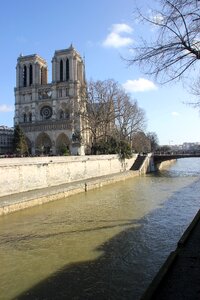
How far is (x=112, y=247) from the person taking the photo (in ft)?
44.9

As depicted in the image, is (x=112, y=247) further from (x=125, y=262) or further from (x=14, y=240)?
(x=14, y=240)

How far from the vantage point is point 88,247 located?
45.3 feet

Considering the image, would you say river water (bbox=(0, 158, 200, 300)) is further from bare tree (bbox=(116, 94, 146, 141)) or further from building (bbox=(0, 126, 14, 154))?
building (bbox=(0, 126, 14, 154))

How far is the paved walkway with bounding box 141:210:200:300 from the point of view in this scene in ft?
21.6

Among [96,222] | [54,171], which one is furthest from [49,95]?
[96,222]

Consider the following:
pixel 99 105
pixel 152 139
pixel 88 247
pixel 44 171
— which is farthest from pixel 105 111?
pixel 152 139

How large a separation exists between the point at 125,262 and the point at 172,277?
14.8 ft

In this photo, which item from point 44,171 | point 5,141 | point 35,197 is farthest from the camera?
point 5,141

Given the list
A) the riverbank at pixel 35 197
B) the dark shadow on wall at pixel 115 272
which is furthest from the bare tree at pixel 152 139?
the dark shadow on wall at pixel 115 272

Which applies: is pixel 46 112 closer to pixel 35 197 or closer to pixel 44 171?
pixel 44 171

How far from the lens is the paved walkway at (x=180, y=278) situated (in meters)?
6.60

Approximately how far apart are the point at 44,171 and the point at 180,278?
937 inches

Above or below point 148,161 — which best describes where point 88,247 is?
below

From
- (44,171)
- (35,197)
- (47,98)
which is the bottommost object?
(35,197)
